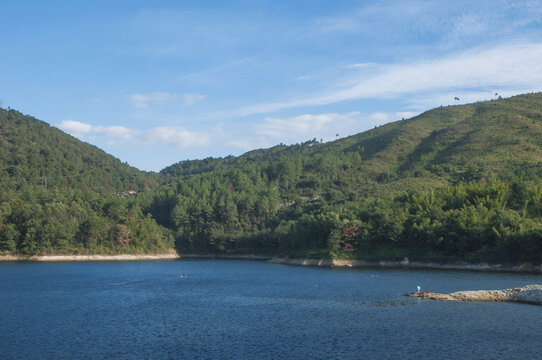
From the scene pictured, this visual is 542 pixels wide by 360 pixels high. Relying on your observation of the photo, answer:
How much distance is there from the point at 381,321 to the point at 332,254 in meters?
47.0

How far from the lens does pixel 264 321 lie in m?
33.8

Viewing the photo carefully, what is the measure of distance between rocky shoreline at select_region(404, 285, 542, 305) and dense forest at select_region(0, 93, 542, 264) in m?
23.4

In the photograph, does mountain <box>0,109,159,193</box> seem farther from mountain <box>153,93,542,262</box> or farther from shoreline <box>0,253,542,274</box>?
shoreline <box>0,253,542,274</box>

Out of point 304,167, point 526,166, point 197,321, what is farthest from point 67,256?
point 526,166

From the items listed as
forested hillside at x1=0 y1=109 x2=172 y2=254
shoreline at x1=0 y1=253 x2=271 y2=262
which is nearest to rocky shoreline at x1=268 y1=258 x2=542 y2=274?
shoreline at x1=0 y1=253 x2=271 y2=262

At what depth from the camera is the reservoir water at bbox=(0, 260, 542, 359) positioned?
85.7ft

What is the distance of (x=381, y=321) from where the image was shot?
3275 cm

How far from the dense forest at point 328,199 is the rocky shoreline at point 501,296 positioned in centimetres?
2342

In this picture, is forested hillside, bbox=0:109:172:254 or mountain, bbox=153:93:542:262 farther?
forested hillside, bbox=0:109:172:254

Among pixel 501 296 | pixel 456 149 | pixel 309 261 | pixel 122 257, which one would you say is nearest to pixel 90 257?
pixel 122 257

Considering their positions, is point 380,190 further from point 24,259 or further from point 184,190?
point 24,259

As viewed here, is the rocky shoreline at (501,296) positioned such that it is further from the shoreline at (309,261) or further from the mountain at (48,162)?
the mountain at (48,162)

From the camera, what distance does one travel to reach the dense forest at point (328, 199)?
72.2 m

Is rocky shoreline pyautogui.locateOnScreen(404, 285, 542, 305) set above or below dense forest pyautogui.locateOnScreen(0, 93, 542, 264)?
below
